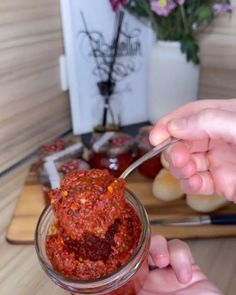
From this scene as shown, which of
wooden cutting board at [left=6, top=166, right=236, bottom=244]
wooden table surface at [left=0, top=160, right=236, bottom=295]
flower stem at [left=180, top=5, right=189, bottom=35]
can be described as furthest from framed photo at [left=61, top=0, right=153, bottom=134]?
wooden table surface at [left=0, top=160, right=236, bottom=295]

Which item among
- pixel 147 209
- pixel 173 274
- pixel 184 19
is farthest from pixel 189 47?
pixel 173 274

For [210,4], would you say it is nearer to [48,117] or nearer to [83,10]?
[83,10]

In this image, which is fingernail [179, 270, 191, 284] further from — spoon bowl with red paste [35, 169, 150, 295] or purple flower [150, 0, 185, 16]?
purple flower [150, 0, 185, 16]

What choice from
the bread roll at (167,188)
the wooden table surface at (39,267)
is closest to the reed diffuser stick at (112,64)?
the bread roll at (167,188)

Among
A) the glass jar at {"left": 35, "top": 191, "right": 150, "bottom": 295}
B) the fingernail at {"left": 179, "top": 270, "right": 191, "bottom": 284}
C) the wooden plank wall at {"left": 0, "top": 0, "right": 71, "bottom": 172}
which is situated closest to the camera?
the glass jar at {"left": 35, "top": 191, "right": 150, "bottom": 295}

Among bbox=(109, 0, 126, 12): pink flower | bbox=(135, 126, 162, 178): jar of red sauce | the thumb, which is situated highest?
Answer: bbox=(109, 0, 126, 12): pink flower

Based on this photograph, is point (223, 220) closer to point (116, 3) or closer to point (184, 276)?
point (184, 276)

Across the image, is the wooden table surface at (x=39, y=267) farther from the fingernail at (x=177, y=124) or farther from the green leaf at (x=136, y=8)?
the green leaf at (x=136, y=8)
